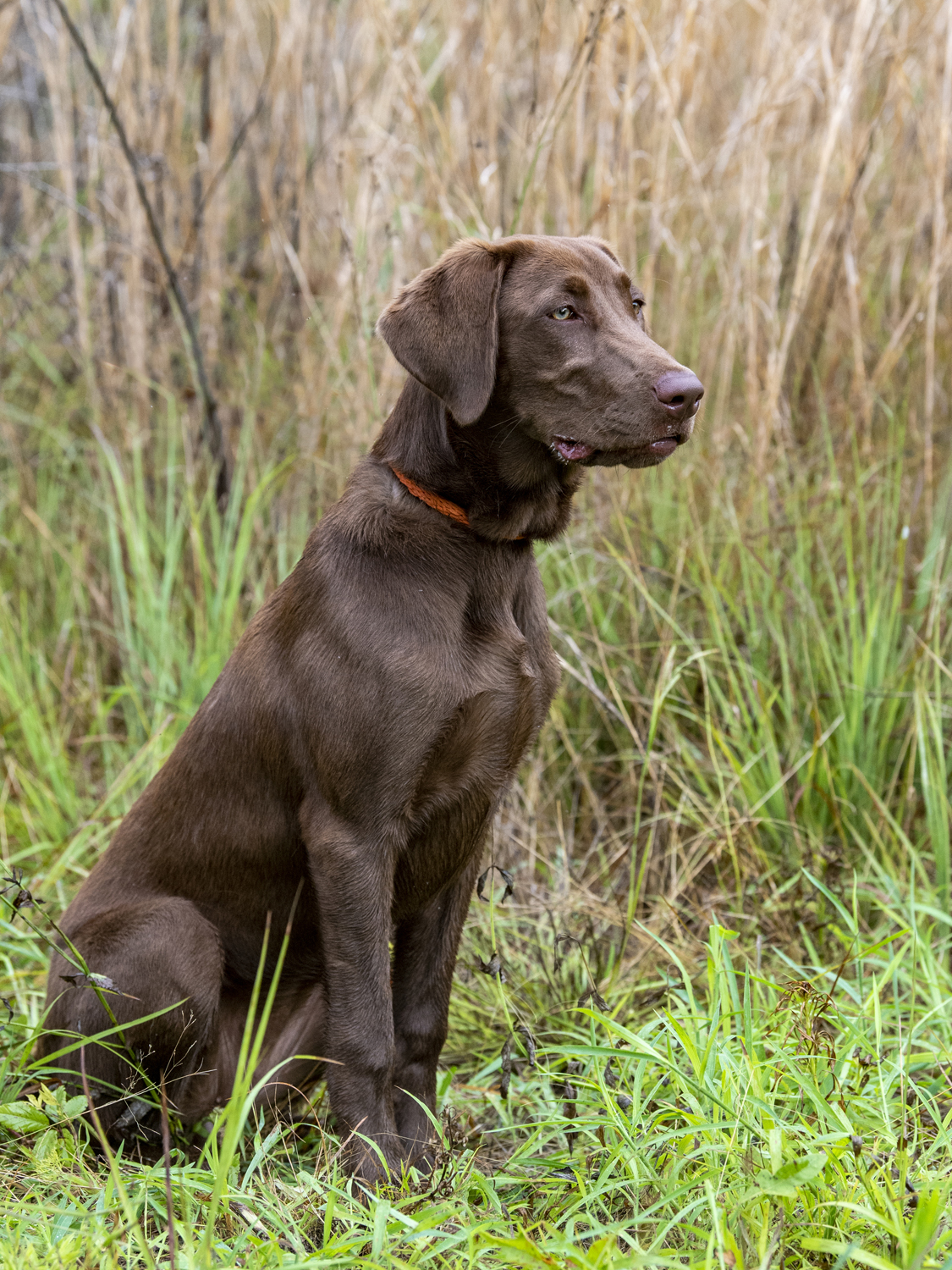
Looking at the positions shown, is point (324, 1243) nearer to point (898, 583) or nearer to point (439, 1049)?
point (439, 1049)

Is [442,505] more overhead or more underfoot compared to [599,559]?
more overhead

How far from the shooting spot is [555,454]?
213cm

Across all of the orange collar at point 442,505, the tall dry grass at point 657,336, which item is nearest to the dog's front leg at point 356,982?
the orange collar at point 442,505

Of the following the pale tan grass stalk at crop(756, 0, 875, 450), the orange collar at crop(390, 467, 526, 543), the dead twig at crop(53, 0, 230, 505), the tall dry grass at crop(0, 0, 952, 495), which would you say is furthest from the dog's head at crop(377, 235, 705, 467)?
the dead twig at crop(53, 0, 230, 505)

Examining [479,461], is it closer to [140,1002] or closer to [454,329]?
[454,329]

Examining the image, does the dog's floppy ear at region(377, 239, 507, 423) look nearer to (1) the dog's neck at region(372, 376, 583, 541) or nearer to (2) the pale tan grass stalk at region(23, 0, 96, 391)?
(1) the dog's neck at region(372, 376, 583, 541)

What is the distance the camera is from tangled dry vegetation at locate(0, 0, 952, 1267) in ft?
6.14

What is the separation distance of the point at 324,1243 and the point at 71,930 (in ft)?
2.79

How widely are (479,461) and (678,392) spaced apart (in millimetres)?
370

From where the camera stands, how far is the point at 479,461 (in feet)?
7.02

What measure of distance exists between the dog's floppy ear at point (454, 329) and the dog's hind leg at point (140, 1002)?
1.05 m

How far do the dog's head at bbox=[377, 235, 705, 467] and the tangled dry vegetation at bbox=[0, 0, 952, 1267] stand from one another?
88cm

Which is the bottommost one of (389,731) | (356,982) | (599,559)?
(356,982)

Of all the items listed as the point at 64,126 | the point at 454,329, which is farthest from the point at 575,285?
the point at 64,126
